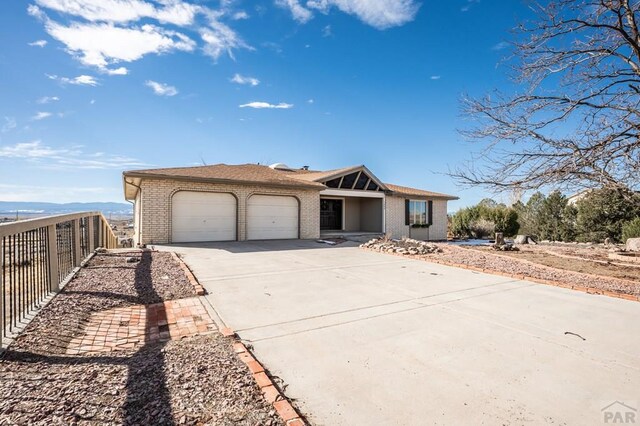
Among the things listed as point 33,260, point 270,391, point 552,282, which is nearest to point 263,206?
point 33,260

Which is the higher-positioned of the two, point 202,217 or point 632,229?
point 202,217

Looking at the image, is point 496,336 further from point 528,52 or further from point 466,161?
point 528,52

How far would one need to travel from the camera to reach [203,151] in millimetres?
29594

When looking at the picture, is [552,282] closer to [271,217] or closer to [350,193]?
[271,217]

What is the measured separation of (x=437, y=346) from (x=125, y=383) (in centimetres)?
299

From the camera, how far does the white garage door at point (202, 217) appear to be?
1241 centimetres

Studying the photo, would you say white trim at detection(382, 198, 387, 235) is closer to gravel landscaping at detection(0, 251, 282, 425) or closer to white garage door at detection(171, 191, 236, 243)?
white garage door at detection(171, 191, 236, 243)

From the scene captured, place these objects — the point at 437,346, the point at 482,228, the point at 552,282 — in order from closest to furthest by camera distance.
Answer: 1. the point at 437,346
2. the point at 552,282
3. the point at 482,228

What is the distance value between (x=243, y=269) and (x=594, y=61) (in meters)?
8.38

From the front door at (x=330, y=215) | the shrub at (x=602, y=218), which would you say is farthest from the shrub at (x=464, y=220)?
the front door at (x=330, y=215)

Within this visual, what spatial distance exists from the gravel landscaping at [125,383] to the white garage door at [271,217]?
10.1 m

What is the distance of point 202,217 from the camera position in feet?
42.3

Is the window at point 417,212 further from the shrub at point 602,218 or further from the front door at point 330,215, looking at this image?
the shrub at point 602,218

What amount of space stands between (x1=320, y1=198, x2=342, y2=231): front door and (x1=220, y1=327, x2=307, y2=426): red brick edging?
15.9 m
